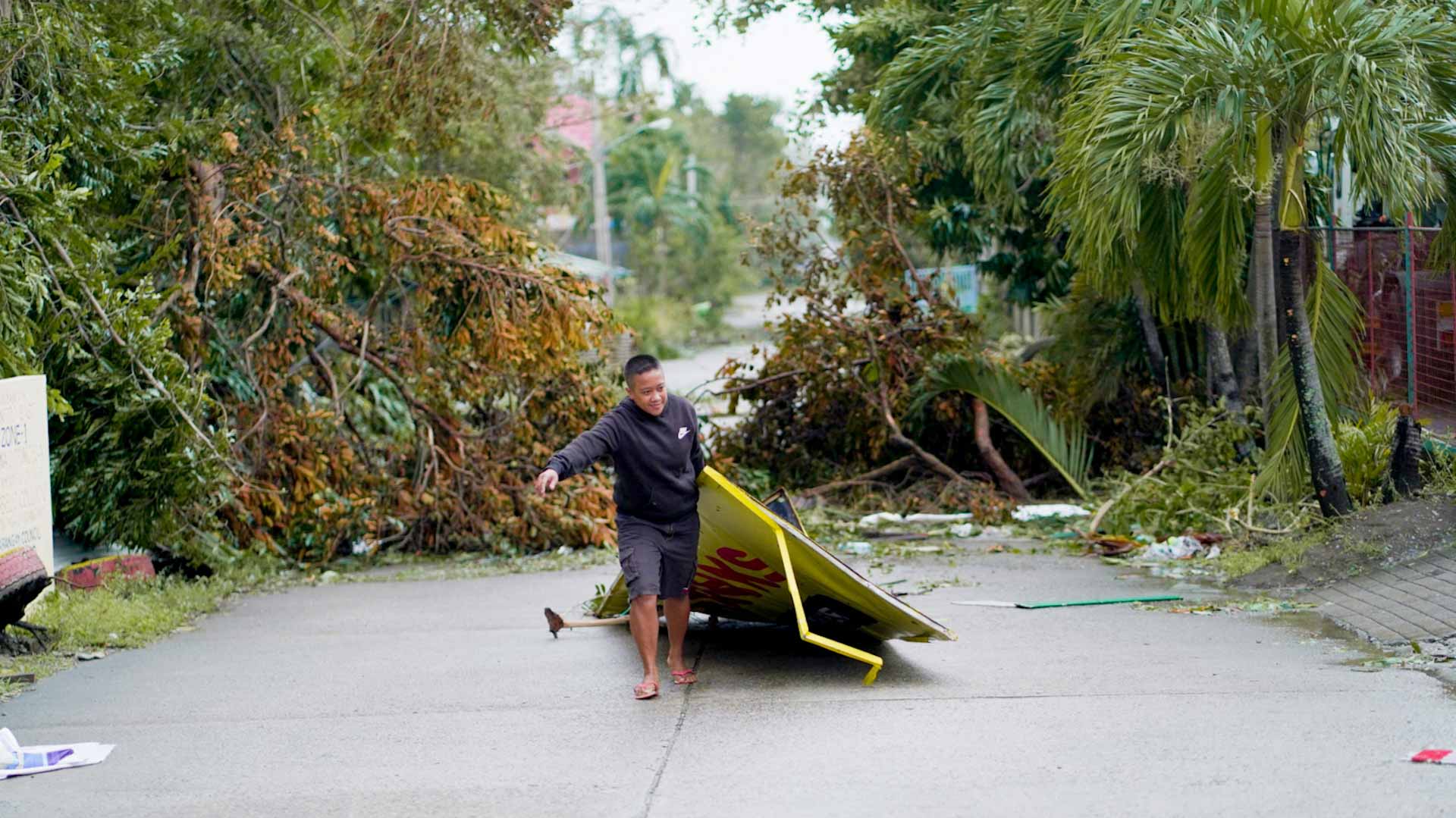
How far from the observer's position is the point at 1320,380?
988 cm

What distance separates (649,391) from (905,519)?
22.0 feet

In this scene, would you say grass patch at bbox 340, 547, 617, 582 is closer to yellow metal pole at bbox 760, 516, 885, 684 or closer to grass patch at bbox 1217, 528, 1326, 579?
grass patch at bbox 1217, 528, 1326, 579

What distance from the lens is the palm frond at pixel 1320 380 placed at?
382 inches

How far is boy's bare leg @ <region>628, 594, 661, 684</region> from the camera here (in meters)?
6.81

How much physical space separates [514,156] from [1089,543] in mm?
15004

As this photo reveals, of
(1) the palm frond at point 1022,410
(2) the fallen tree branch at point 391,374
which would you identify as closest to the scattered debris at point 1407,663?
(1) the palm frond at point 1022,410

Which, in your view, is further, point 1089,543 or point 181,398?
point 1089,543

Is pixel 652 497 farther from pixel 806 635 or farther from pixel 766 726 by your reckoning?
pixel 766 726

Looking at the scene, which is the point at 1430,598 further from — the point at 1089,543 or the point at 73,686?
the point at 73,686

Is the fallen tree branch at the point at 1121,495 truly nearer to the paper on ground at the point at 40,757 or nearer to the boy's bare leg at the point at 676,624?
the boy's bare leg at the point at 676,624

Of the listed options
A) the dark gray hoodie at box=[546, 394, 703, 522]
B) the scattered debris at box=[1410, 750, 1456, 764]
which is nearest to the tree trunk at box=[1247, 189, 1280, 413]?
the dark gray hoodie at box=[546, 394, 703, 522]

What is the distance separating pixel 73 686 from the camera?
7469 millimetres

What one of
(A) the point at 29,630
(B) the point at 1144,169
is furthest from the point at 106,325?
(B) the point at 1144,169

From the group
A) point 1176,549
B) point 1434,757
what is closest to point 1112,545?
point 1176,549
